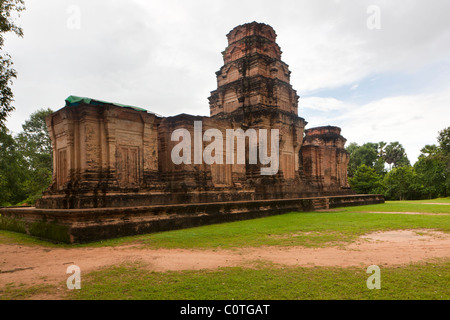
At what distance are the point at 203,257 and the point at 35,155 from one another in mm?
30585

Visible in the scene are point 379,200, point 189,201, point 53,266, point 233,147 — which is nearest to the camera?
point 53,266

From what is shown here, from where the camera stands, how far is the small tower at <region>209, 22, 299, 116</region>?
22.9 meters

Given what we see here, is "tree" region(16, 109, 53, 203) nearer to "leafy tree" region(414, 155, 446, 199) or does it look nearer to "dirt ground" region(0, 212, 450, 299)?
"dirt ground" region(0, 212, 450, 299)

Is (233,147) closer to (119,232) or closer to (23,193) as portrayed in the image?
(119,232)

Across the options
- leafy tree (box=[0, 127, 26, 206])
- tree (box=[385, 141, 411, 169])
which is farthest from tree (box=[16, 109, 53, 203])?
tree (box=[385, 141, 411, 169])

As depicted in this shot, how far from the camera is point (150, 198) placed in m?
12.6

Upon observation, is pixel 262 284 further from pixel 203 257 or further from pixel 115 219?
pixel 115 219

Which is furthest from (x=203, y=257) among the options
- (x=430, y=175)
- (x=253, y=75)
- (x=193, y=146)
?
(x=430, y=175)

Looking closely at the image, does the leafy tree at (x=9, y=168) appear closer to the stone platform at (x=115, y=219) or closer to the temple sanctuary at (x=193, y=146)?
the stone platform at (x=115, y=219)

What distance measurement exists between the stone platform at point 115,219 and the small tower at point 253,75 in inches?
408

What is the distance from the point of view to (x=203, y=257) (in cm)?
646

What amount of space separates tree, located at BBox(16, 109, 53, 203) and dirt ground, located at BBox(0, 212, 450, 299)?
2367 centimetres
